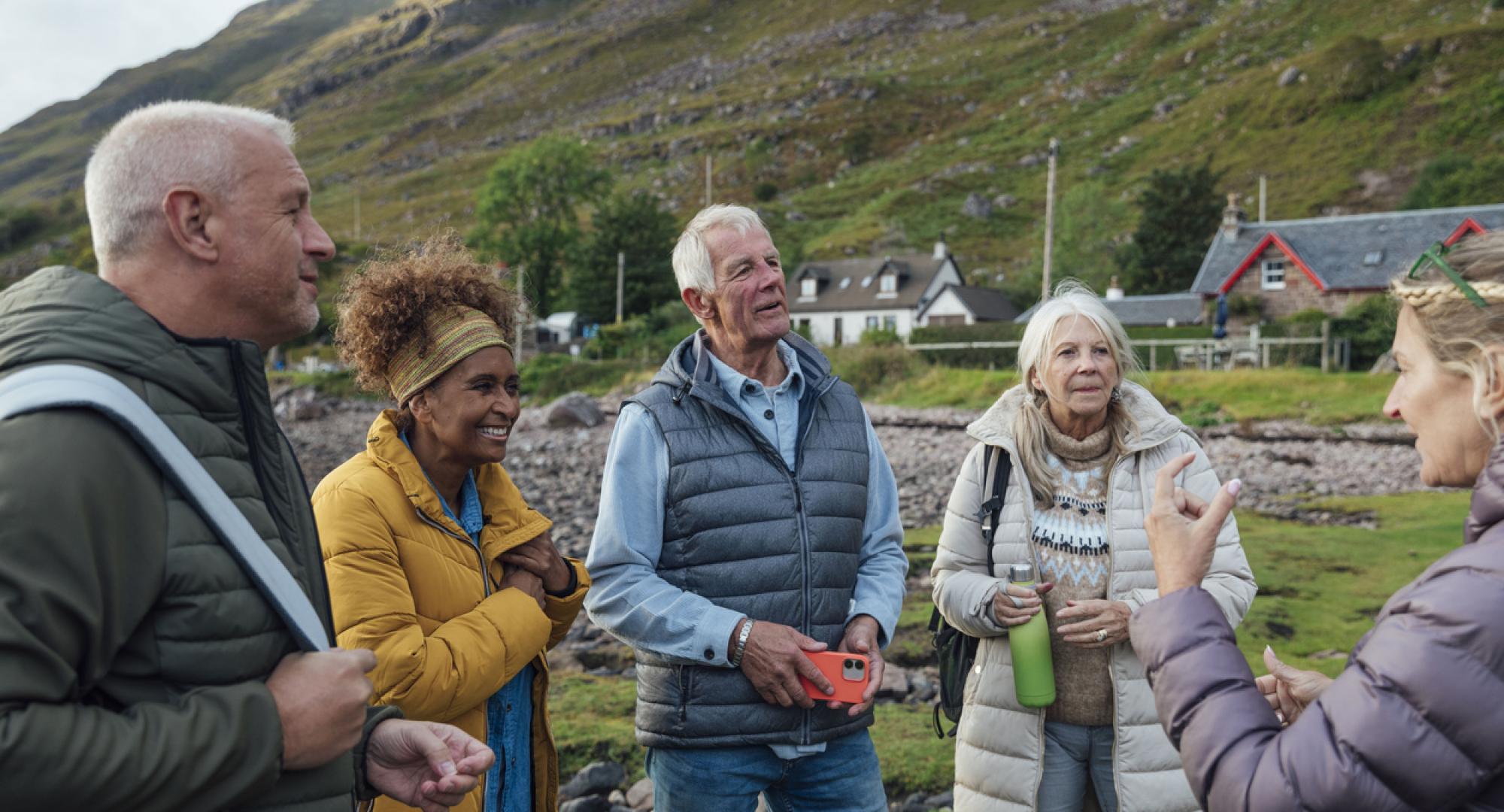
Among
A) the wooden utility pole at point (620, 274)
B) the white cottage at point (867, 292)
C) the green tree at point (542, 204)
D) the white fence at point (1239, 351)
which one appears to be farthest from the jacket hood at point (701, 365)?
the green tree at point (542, 204)

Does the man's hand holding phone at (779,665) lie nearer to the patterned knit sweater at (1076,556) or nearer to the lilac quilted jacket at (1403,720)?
the patterned knit sweater at (1076,556)

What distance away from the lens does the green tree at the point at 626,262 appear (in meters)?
51.8

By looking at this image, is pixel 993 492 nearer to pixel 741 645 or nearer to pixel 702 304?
pixel 741 645

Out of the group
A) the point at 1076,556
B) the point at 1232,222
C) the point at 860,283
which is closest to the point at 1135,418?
the point at 1076,556

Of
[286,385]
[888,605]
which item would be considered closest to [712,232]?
[888,605]

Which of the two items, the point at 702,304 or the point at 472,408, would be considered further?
the point at 702,304

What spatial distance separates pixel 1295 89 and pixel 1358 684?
80.5 meters

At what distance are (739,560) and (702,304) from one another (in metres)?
0.94

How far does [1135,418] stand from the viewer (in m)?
3.65

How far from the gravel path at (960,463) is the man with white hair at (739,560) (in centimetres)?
810

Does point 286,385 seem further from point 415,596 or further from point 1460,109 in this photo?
point 1460,109

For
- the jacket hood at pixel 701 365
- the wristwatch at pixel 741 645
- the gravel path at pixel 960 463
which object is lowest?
the gravel path at pixel 960 463

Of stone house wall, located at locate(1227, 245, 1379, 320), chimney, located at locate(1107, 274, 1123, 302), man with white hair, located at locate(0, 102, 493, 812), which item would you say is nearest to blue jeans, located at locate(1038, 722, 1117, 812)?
man with white hair, located at locate(0, 102, 493, 812)

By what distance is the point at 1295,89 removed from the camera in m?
68.7
